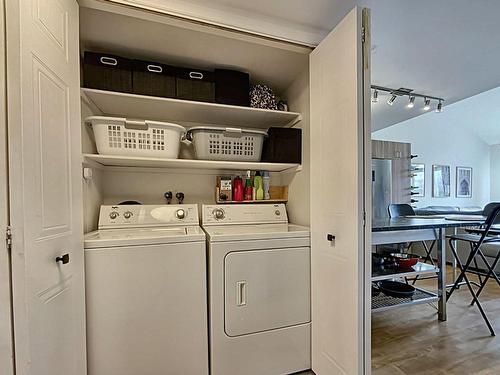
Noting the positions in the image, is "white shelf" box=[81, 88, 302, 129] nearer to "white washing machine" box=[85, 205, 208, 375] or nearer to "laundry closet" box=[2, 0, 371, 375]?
"laundry closet" box=[2, 0, 371, 375]

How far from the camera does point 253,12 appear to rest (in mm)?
1482

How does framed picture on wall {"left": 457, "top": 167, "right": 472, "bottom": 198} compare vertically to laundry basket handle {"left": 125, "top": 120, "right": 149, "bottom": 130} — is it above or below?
below

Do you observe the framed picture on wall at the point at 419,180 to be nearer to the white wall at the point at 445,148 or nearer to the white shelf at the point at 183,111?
the white wall at the point at 445,148

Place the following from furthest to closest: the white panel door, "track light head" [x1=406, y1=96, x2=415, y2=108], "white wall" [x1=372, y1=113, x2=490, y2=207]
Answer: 1. "white wall" [x1=372, y1=113, x2=490, y2=207]
2. "track light head" [x1=406, y1=96, x2=415, y2=108]
3. the white panel door

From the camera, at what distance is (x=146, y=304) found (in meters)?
1.38

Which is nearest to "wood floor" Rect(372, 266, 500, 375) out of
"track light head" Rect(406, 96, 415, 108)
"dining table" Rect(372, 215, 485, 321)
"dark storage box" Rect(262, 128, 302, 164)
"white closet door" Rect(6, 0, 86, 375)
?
"dining table" Rect(372, 215, 485, 321)

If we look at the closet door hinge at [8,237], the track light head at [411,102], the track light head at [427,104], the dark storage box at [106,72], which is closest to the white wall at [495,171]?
the track light head at [427,104]

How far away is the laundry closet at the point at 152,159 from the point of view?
0.91 m

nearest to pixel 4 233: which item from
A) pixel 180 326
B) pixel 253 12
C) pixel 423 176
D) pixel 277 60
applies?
pixel 180 326

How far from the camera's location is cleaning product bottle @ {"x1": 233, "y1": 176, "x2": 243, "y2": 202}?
210 centimetres

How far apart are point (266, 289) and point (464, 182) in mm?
8318

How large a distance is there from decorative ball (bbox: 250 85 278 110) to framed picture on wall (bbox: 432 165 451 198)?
6.71 meters

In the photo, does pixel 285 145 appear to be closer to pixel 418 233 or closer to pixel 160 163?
pixel 160 163

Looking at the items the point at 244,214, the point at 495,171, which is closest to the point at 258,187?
the point at 244,214
